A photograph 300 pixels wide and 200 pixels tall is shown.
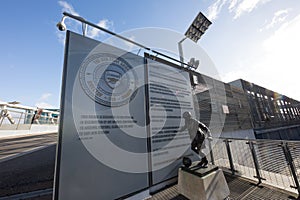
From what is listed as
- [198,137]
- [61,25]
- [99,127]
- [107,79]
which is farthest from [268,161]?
[61,25]

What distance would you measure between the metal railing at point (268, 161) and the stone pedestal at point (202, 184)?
137cm

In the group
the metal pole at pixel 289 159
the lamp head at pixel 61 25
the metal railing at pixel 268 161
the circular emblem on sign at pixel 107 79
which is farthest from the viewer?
the metal railing at pixel 268 161

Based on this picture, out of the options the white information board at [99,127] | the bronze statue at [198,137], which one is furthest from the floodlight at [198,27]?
the bronze statue at [198,137]

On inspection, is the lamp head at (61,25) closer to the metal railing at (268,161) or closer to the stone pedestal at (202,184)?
the stone pedestal at (202,184)

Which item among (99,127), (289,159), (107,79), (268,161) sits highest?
(107,79)

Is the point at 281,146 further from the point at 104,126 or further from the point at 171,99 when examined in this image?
the point at 104,126

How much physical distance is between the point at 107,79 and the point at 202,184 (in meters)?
2.70

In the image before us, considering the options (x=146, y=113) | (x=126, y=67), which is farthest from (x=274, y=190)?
(x=126, y=67)

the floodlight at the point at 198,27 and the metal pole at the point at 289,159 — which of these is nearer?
the metal pole at the point at 289,159

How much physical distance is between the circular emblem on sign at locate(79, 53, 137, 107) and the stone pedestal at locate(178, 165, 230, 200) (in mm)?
2050

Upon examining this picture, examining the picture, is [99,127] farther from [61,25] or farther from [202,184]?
[202,184]

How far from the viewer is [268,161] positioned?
304cm

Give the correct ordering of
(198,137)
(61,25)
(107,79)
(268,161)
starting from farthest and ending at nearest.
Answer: (268,161), (198,137), (107,79), (61,25)

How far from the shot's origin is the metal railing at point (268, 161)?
2.51 meters
